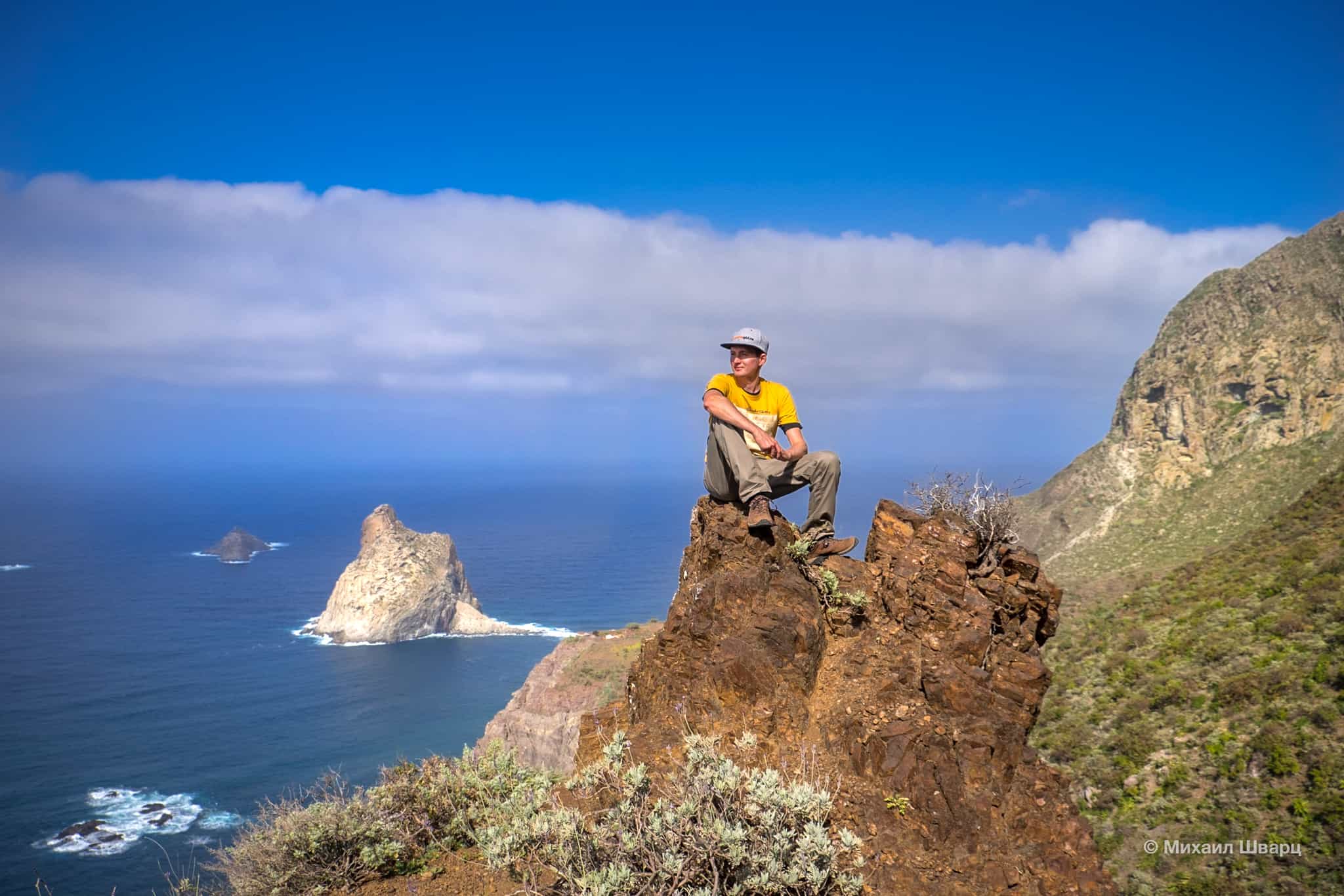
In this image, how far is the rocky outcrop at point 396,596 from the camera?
114 meters

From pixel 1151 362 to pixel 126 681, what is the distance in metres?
125

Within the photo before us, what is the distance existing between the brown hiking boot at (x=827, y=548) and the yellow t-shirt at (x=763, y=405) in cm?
109

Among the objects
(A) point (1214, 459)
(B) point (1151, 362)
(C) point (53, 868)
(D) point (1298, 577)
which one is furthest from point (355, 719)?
(B) point (1151, 362)

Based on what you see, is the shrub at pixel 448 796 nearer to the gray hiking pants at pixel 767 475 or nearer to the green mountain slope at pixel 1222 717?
the gray hiking pants at pixel 767 475

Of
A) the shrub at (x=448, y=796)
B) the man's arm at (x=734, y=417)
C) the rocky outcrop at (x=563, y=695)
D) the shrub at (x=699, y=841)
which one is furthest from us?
the rocky outcrop at (x=563, y=695)

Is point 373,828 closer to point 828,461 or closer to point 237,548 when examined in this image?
point 828,461

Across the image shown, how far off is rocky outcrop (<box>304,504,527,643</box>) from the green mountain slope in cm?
9895

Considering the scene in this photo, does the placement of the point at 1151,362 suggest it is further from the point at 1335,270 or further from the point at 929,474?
the point at 929,474

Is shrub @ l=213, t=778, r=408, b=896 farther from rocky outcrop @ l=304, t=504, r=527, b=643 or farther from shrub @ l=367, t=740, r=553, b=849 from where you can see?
rocky outcrop @ l=304, t=504, r=527, b=643

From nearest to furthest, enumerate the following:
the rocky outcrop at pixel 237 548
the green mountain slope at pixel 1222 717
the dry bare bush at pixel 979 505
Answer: the dry bare bush at pixel 979 505 → the green mountain slope at pixel 1222 717 → the rocky outcrop at pixel 237 548

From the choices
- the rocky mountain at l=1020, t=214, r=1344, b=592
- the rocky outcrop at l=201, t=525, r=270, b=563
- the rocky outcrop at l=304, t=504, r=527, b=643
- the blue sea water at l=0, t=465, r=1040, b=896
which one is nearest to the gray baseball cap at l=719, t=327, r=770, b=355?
the blue sea water at l=0, t=465, r=1040, b=896

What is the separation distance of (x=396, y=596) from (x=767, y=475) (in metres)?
119

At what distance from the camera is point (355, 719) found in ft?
263

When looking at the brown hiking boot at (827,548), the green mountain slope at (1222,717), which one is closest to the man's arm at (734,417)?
the brown hiking boot at (827,548)
